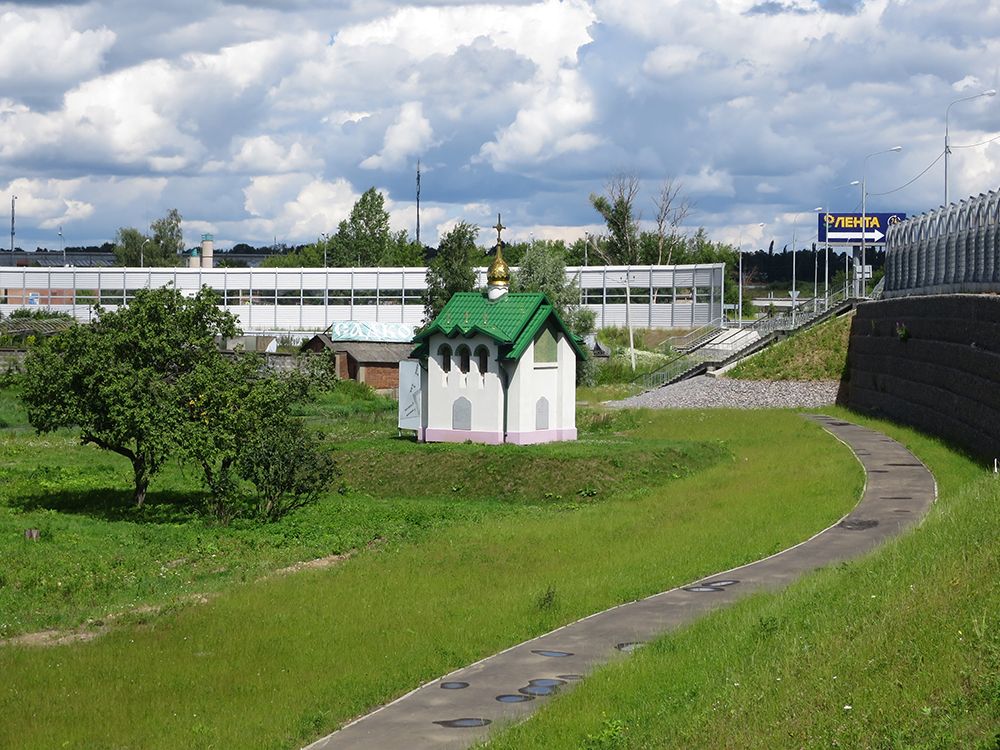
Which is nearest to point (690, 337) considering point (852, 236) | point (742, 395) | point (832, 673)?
point (852, 236)

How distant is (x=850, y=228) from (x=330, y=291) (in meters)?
41.0

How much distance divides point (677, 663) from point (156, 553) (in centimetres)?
1503

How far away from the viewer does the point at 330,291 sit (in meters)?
113

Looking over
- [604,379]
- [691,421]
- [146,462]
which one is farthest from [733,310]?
[146,462]

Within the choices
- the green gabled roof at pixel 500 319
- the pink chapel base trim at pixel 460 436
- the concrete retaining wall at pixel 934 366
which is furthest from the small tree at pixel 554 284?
the pink chapel base trim at pixel 460 436

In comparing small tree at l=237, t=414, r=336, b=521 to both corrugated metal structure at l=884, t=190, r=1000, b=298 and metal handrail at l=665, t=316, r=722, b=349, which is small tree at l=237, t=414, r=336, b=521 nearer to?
corrugated metal structure at l=884, t=190, r=1000, b=298

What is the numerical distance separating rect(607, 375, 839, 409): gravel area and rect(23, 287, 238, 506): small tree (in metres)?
32.4

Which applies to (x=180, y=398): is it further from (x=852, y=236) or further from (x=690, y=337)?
(x=852, y=236)

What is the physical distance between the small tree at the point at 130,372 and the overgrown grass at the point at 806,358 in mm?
37423

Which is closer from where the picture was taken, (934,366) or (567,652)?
(567,652)

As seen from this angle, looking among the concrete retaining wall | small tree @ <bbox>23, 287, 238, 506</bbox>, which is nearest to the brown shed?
the concrete retaining wall

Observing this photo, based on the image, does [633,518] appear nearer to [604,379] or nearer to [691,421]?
[691,421]

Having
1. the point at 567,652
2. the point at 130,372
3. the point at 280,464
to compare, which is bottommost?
the point at 567,652

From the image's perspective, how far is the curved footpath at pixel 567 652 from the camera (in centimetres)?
1507
